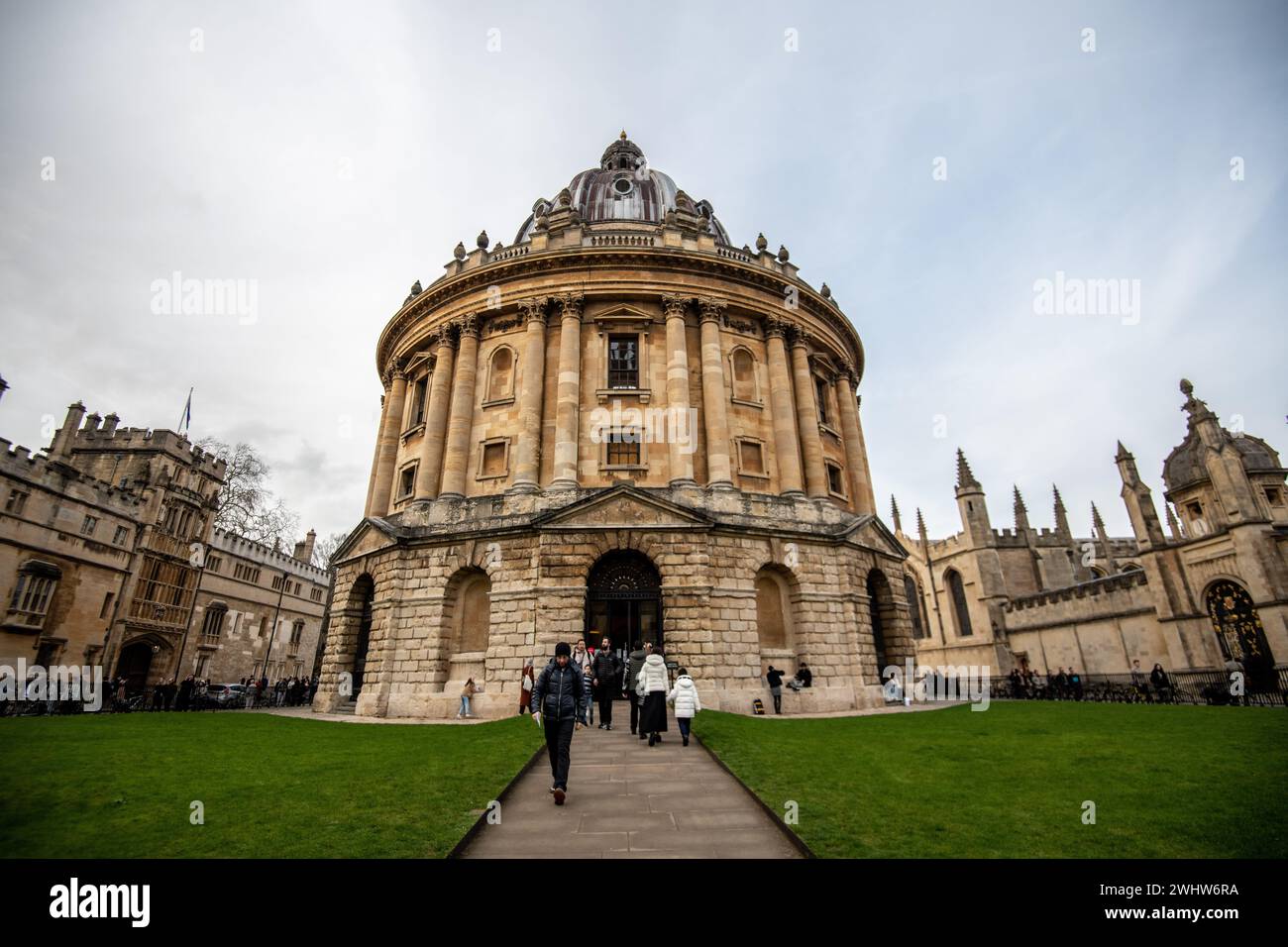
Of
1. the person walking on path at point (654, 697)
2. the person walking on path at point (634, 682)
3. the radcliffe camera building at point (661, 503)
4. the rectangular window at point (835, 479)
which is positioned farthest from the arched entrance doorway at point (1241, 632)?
the person walking on path at point (654, 697)

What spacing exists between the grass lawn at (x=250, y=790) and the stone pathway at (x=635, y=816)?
0.53 m

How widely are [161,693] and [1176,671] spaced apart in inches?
1849

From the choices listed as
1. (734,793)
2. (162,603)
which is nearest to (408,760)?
(734,793)

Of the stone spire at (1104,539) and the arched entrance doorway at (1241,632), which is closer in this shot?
the arched entrance doorway at (1241,632)

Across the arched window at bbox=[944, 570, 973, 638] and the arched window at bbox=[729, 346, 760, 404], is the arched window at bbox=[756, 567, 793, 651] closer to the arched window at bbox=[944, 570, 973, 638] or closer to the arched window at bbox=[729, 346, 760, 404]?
the arched window at bbox=[729, 346, 760, 404]

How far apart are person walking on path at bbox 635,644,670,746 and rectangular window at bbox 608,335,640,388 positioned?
14650mm

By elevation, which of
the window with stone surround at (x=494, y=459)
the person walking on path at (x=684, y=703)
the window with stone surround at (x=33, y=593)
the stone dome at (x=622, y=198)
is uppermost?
the stone dome at (x=622, y=198)

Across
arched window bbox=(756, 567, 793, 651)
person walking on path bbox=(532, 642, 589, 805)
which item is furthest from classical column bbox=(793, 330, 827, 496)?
person walking on path bbox=(532, 642, 589, 805)

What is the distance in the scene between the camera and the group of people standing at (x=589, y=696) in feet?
25.9

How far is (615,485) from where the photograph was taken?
21.2m

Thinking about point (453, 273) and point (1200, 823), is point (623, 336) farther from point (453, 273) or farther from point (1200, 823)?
point (1200, 823)

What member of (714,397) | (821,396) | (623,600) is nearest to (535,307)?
(714,397)

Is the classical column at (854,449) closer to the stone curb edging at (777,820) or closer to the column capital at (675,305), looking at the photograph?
the column capital at (675,305)

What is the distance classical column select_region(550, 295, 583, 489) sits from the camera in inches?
881
